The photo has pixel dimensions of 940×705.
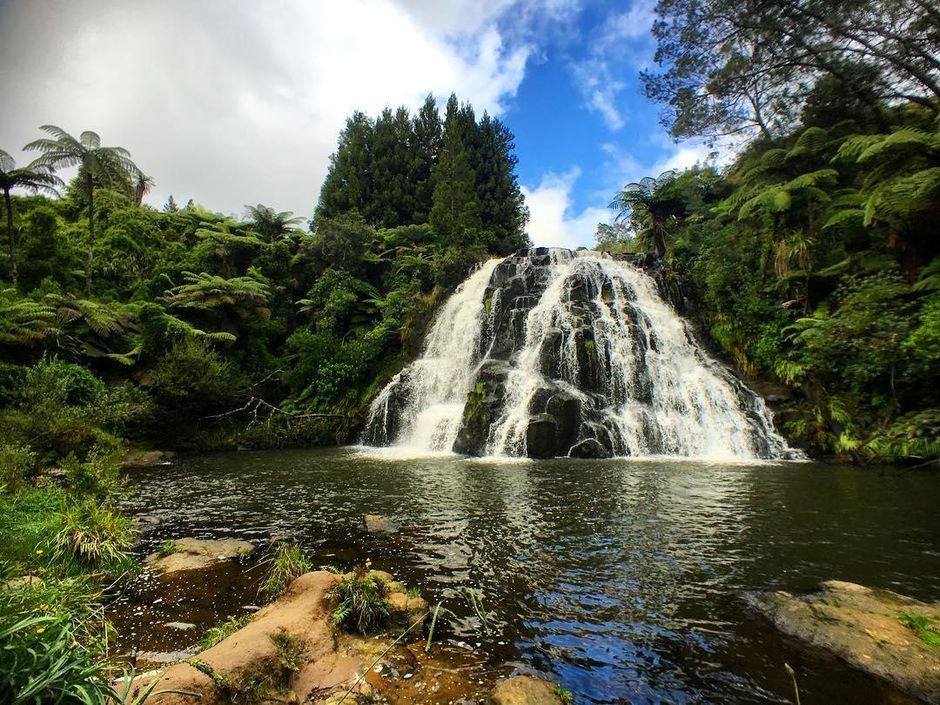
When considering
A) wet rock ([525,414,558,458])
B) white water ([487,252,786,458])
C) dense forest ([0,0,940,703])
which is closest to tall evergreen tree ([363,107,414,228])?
dense forest ([0,0,940,703])

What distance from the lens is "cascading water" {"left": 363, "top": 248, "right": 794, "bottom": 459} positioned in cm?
1476

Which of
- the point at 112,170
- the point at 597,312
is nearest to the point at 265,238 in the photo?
the point at 112,170

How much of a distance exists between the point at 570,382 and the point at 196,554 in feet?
44.3

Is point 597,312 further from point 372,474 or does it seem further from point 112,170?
point 112,170

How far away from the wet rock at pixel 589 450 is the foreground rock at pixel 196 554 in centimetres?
1019

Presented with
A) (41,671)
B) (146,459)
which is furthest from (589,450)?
(146,459)

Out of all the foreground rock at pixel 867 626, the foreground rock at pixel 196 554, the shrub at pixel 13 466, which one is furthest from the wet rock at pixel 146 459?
the foreground rock at pixel 867 626

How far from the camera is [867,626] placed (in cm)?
386

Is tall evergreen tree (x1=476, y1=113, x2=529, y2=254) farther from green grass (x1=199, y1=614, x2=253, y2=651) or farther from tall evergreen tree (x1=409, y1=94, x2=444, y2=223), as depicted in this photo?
green grass (x1=199, y1=614, x2=253, y2=651)

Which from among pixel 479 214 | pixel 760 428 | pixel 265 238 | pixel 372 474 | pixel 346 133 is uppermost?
pixel 346 133

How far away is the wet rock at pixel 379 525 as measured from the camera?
23.0 feet

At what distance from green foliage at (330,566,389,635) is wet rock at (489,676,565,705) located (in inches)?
52.3

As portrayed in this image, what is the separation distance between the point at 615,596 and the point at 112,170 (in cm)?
3004

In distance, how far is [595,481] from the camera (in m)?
10.4
